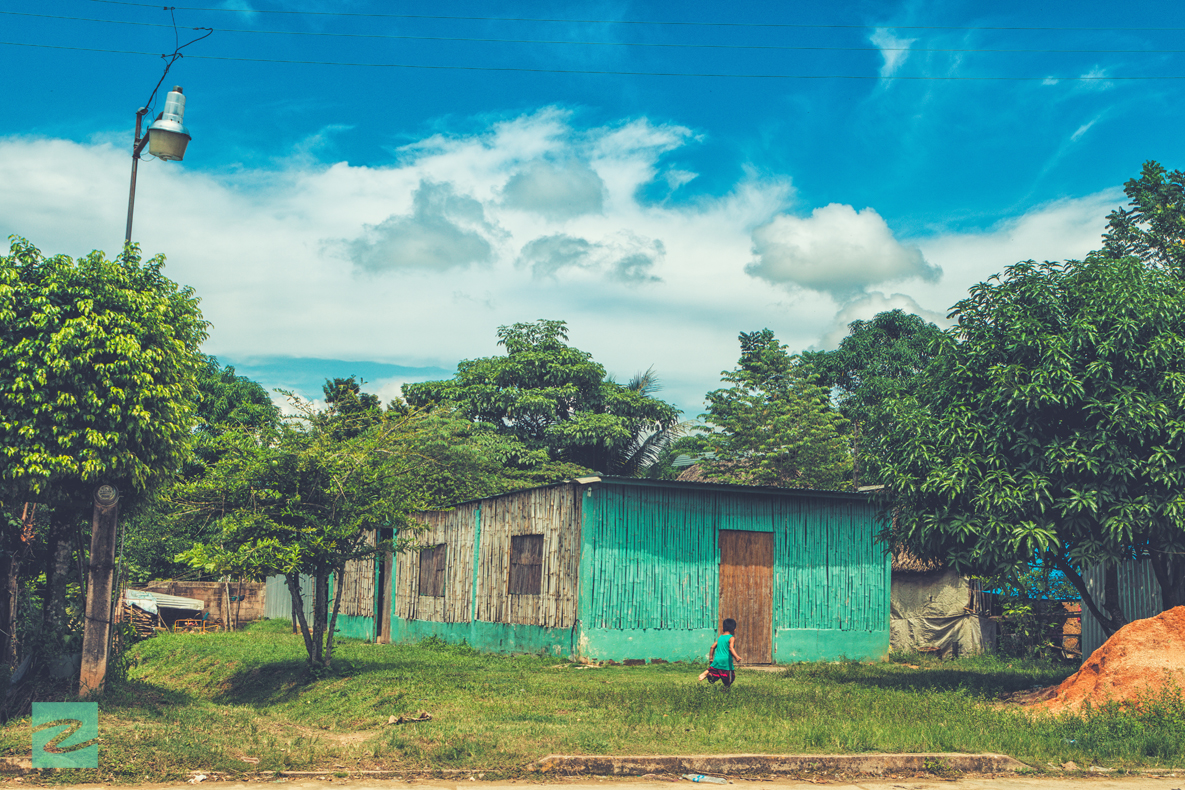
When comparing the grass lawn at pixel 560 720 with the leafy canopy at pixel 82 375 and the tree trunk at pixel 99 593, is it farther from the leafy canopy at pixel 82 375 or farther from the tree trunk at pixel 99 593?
the leafy canopy at pixel 82 375

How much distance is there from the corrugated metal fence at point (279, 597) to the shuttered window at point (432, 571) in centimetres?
953

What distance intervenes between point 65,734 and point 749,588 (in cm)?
1272

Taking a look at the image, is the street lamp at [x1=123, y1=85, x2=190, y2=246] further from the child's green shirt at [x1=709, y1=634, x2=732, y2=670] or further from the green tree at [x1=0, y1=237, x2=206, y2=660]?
the child's green shirt at [x1=709, y1=634, x2=732, y2=670]

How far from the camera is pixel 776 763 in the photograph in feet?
26.9

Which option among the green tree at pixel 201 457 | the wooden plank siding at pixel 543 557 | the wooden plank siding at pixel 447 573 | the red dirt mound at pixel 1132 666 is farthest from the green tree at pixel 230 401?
the red dirt mound at pixel 1132 666

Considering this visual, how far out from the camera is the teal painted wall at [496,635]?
17.7 meters

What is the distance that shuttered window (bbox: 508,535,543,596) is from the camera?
18.9 meters

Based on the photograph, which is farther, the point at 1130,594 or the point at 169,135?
the point at 1130,594

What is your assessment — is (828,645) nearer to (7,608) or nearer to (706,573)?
(706,573)

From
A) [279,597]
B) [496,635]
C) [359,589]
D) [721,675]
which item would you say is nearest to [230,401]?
[279,597]

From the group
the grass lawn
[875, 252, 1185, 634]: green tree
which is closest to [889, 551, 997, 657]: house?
the grass lawn

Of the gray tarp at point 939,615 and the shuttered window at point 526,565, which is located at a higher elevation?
the shuttered window at point 526,565

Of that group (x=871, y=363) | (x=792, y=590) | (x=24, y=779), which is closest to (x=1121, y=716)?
(x=792, y=590)

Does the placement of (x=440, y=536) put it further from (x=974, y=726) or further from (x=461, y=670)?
(x=974, y=726)
